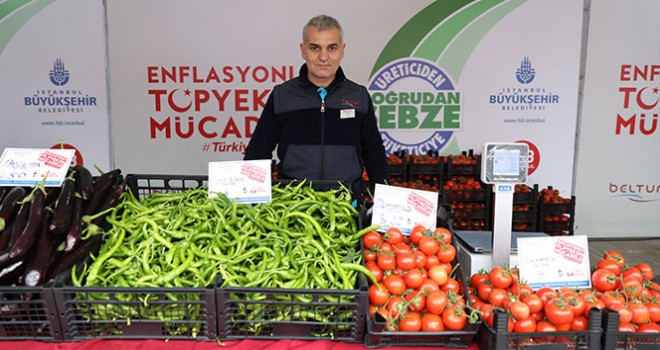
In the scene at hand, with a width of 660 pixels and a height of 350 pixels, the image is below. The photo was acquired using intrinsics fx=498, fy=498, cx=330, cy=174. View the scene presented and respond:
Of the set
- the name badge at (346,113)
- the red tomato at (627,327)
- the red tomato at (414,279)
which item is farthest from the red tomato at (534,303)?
the name badge at (346,113)

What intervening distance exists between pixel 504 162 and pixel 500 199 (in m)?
0.18

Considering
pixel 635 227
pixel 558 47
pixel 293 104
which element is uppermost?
pixel 558 47

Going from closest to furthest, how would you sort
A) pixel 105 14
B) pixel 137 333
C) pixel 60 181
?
pixel 137 333, pixel 60 181, pixel 105 14

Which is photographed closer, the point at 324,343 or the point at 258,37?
the point at 324,343

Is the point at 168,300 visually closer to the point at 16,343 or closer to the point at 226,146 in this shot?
the point at 16,343

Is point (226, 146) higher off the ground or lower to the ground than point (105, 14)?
lower

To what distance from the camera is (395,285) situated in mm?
1842

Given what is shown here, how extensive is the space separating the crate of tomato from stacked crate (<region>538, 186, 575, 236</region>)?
12.3 ft

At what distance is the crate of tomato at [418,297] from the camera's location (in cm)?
175

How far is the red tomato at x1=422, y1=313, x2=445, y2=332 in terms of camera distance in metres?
1.75

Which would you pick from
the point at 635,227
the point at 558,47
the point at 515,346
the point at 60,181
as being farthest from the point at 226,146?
the point at 635,227

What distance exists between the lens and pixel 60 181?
86.2 inches

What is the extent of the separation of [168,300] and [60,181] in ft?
2.85

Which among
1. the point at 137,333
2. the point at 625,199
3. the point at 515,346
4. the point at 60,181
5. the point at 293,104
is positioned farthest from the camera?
the point at 625,199
